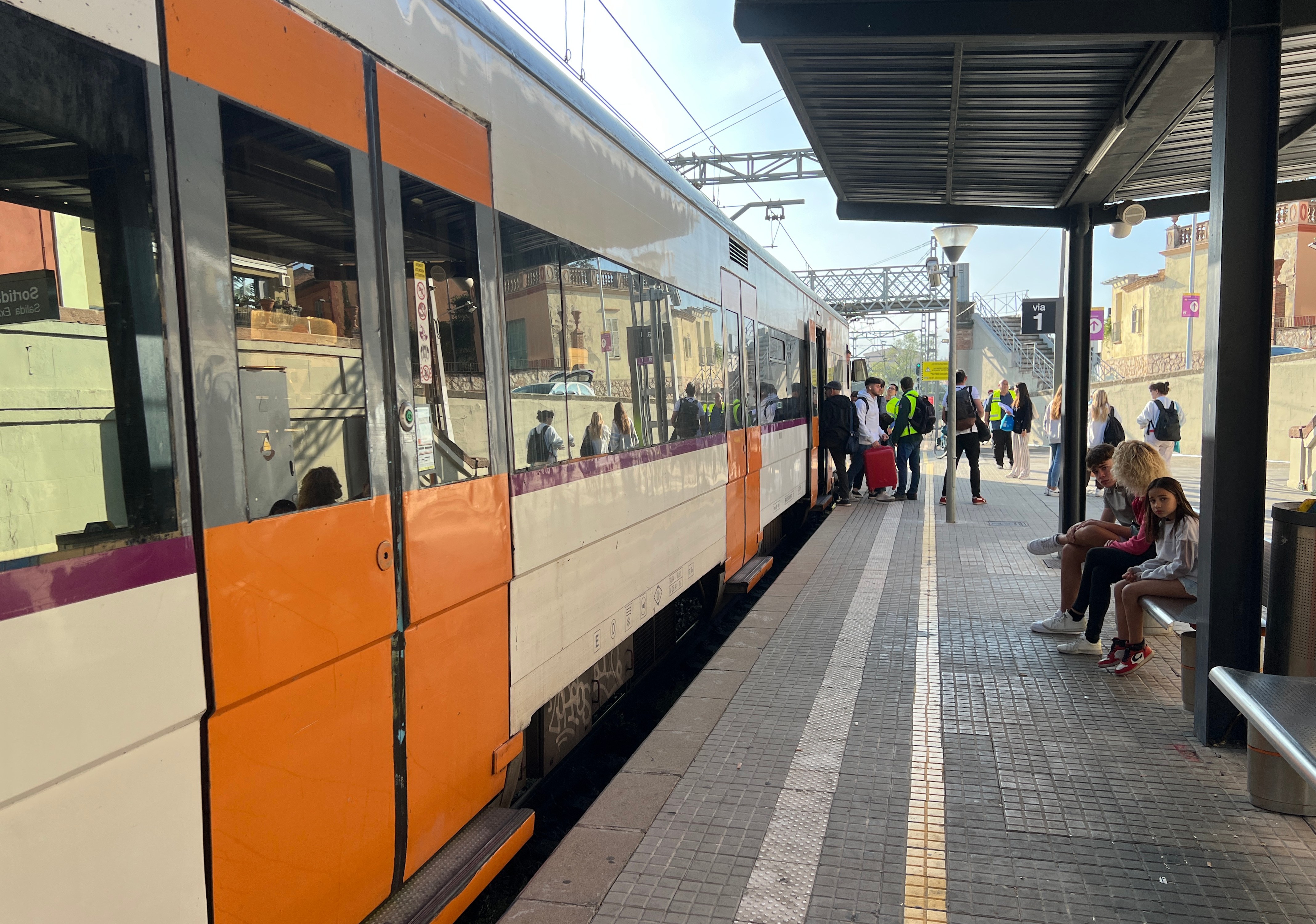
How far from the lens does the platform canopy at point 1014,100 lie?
4445mm

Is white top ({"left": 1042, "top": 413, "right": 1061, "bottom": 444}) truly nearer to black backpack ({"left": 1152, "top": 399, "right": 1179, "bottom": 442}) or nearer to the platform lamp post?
black backpack ({"left": 1152, "top": 399, "right": 1179, "bottom": 442})

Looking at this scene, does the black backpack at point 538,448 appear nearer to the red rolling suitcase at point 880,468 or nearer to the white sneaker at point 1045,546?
the white sneaker at point 1045,546

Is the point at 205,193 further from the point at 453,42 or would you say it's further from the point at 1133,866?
the point at 1133,866

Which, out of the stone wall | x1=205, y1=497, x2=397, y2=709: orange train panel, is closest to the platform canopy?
x1=205, y1=497, x2=397, y2=709: orange train panel

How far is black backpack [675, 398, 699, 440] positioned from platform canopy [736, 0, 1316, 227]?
211cm

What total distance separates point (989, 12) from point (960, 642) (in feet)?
12.6

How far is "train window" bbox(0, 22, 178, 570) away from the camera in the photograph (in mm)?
1639

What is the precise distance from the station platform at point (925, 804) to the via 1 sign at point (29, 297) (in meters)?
2.27

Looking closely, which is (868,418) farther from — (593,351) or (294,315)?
(294,315)

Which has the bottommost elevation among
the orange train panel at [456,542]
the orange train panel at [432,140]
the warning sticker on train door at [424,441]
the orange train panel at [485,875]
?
the orange train panel at [485,875]

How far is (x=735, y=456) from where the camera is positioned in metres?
7.34

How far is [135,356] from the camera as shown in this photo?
184 centimetres

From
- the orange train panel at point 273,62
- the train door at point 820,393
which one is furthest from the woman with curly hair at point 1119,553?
the train door at point 820,393

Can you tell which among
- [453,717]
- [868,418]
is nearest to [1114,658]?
[453,717]
